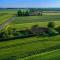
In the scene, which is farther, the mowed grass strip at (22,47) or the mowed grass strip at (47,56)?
the mowed grass strip at (22,47)

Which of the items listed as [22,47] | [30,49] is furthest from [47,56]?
[22,47]

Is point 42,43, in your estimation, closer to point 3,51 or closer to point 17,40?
point 17,40

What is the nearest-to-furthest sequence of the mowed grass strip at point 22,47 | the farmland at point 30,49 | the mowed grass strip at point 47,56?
1. the mowed grass strip at point 47,56
2. the farmland at point 30,49
3. the mowed grass strip at point 22,47

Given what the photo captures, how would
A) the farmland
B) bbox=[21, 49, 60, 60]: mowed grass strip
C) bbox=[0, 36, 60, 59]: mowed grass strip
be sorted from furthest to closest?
bbox=[0, 36, 60, 59]: mowed grass strip < the farmland < bbox=[21, 49, 60, 60]: mowed grass strip

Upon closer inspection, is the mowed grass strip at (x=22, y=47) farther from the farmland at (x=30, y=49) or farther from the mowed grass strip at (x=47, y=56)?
the mowed grass strip at (x=47, y=56)

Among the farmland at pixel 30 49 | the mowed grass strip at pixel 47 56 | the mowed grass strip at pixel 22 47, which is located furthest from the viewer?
the mowed grass strip at pixel 22 47

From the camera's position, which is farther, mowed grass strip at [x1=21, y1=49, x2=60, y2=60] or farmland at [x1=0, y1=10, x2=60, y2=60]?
farmland at [x1=0, y1=10, x2=60, y2=60]

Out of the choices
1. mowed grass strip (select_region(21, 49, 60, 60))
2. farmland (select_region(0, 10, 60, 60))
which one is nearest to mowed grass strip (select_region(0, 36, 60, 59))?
farmland (select_region(0, 10, 60, 60))

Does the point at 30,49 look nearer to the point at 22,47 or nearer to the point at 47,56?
the point at 22,47

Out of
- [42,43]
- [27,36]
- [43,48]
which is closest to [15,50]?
[43,48]

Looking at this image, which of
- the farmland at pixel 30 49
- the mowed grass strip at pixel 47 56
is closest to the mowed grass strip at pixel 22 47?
the farmland at pixel 30 49

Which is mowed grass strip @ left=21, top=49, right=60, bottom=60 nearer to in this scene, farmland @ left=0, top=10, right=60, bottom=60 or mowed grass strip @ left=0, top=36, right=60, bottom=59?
farmland @ left=0, top=10, right=60, bottom=60
